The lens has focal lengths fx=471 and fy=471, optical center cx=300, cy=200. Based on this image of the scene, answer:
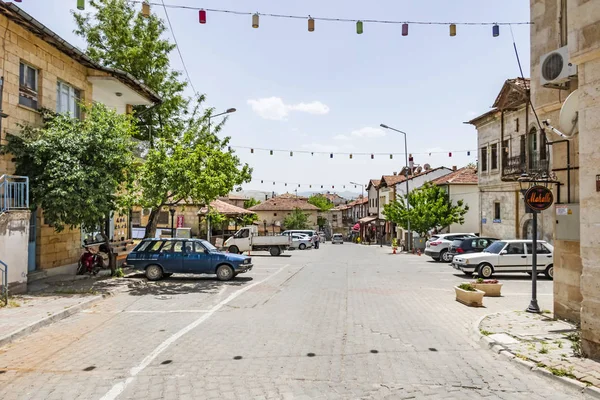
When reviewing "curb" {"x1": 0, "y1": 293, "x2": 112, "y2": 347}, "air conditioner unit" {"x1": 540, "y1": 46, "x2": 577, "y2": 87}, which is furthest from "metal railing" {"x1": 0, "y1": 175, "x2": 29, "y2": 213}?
"air conditioner unit" {"x1": 540, "y1": 46, "x2": 577, "y2": 87}

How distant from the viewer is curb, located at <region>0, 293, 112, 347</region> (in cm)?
820

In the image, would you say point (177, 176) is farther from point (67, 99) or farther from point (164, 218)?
point (164, 218)

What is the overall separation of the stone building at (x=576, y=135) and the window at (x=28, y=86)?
14485mm

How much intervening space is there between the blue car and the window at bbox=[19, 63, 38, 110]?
593cm

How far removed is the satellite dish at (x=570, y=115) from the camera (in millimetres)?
8461

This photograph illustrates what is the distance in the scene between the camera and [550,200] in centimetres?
979

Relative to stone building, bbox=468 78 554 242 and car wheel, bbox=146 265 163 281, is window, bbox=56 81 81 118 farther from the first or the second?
stone building, bbox=468 78 554 242

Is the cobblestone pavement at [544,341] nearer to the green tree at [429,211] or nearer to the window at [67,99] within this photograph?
the window at [67,99]

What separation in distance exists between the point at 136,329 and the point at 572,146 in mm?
9434

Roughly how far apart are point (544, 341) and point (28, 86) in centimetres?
1573

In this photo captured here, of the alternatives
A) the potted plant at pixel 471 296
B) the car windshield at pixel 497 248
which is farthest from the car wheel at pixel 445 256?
the potted plant at pixel 471 296

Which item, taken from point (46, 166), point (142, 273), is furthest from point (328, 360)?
point (142, 273)

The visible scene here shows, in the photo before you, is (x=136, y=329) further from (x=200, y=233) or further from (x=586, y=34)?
(x=200, y=233)

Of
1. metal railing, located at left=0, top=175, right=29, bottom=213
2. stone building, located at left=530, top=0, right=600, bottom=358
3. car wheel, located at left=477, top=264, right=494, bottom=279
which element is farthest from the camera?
car wheel, located at left=477, top=264, right=494, bottom=279
